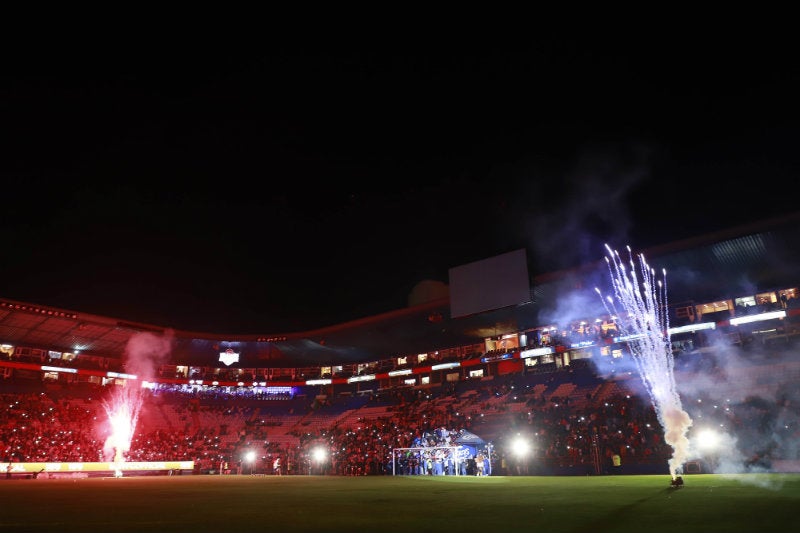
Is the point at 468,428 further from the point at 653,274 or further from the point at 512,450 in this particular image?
the point at 653,274

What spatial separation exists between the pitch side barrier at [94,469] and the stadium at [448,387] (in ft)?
0.44

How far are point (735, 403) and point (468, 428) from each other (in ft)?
58.9

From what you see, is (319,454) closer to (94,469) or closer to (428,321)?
(428,321)

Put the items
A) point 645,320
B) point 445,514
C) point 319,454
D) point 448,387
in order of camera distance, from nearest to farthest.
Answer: point 445,514
point 645,320
point 319,454
point 448,387

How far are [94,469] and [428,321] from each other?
28595 millimetres

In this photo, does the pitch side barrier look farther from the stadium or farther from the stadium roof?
the stadium roof

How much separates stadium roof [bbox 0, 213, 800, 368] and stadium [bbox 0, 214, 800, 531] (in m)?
0.21

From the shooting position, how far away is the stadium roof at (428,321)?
1256 inches

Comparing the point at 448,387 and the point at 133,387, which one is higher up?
the point at 133,387

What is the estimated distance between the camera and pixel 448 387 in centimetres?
5181

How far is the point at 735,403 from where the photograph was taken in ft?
96.1

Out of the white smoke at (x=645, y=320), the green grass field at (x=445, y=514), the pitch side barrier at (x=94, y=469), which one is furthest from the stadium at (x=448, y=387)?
the green grass field at (x=445, y=514)

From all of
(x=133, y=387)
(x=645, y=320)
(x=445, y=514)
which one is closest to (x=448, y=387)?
(x=645, y=320)

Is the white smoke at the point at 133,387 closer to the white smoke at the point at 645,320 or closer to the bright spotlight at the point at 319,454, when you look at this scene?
the bright spotlight at the point at 319,454
